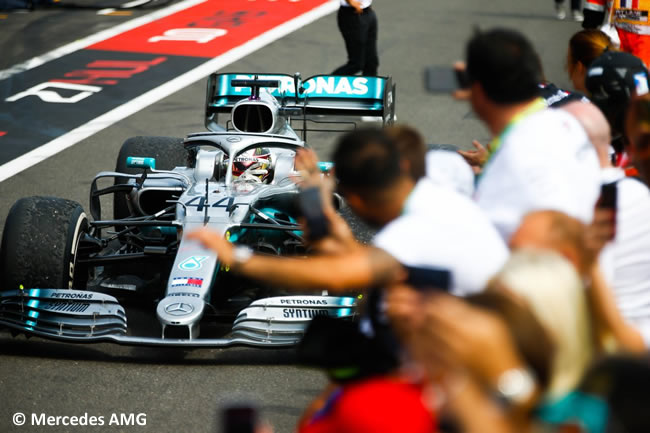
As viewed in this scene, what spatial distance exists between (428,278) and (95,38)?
520 inches

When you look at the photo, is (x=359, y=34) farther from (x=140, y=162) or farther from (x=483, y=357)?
(x=483, y=357)

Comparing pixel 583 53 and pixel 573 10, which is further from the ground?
pixel 583 53

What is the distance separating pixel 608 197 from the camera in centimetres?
344

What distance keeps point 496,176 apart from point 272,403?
8.91 feet

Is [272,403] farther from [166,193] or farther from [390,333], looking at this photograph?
[390,333]

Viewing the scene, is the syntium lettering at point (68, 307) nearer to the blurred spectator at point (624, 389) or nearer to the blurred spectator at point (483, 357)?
the blurred spectator at point (483, 357)

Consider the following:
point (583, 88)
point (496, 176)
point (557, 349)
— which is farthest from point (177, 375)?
point (557, 349)

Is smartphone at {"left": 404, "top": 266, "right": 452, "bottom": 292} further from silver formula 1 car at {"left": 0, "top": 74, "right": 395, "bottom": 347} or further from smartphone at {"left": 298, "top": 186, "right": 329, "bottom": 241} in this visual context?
silver formula 1 car at {"left": 0, "top": 74, "right": 395, "bottom": 347}

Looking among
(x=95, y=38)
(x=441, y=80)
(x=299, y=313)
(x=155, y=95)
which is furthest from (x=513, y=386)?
(x=95, y=38)

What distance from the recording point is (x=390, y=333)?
2.90 meters

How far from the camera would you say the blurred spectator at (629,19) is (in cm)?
757

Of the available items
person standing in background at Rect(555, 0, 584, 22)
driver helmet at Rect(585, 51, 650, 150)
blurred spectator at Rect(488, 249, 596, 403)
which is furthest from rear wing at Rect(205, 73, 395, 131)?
person standing in background at Rect(555, 0, 584, 22)

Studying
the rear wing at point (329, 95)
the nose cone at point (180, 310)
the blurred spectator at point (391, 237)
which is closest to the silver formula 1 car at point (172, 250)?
the nose cone at point (180, 310)

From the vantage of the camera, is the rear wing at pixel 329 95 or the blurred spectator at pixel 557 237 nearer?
the blurred spectator at pixel 557 237
